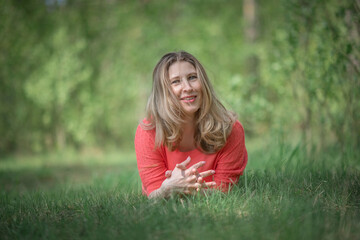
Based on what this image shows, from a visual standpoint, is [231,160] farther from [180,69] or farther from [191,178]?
[180,69]

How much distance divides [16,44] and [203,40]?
15.9 feet

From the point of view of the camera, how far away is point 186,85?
2.60 meters

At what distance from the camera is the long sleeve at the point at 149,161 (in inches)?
100

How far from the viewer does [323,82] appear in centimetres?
402

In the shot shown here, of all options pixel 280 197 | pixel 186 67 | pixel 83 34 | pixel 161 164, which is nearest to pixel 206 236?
pixel 280 197

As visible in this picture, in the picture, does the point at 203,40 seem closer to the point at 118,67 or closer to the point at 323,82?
the point at 118,67

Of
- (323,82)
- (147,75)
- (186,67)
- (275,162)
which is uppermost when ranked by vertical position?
(147,75)

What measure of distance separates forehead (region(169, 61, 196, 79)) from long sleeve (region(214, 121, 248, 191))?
60cm

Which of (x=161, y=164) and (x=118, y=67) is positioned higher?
(x=118, y=67)

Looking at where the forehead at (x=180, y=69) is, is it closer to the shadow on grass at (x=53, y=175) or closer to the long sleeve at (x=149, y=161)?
the long sleeve at (x=149, y=161)

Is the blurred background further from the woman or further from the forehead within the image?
the forehead

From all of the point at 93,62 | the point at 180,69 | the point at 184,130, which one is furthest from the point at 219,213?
the point at 93,62

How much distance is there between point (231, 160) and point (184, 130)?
1.47 feet

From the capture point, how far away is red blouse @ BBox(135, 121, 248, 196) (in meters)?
2.57
